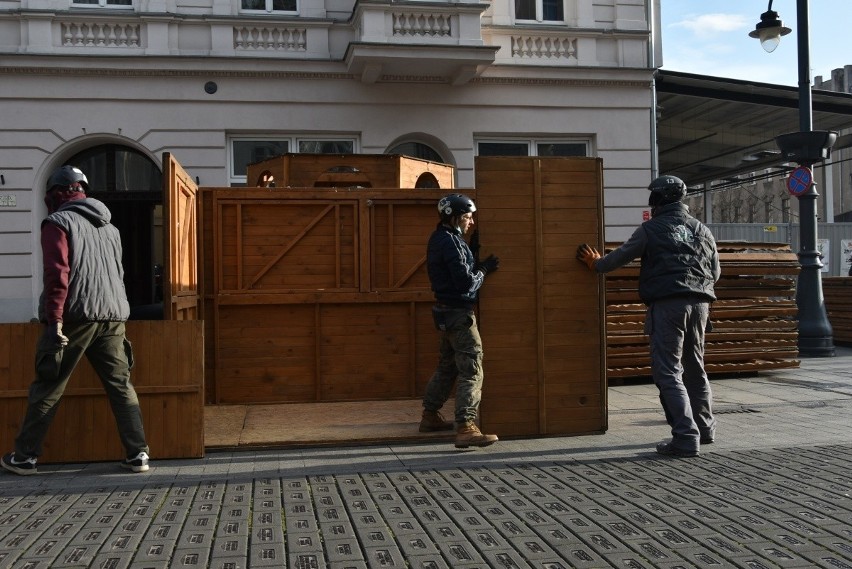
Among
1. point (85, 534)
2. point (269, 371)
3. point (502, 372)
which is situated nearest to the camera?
point (85, 534)

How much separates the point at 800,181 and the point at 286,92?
937 centimetres

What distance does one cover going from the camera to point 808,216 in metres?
15.0

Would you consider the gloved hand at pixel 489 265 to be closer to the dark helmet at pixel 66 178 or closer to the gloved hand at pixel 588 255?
the gloved hand at pixel 588 255

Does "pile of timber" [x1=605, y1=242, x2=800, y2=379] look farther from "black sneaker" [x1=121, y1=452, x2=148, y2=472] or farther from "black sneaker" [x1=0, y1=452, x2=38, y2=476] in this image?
"black sneaker" [x1=0, y1=452, x2=38, y2=476]

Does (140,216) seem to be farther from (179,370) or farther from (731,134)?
(731,134)

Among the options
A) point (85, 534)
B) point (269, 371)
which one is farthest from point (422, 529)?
point (269, 371)

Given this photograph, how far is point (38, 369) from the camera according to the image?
6301mm

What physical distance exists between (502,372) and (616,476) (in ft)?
5.82

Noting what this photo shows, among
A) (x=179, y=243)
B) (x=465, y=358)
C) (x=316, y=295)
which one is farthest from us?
(x=316, y=295)

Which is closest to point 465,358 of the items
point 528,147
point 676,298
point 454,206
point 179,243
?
point 454,206

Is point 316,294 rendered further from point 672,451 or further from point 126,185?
point 126,185

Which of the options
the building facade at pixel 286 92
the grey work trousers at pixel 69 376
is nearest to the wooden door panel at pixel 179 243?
the grey work trousers at pixel 69 376

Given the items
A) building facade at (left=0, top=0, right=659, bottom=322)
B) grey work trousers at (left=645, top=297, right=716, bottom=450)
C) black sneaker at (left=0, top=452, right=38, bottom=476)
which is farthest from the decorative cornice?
black sneaker at (left=0, top=452, right=38, bottom=476)

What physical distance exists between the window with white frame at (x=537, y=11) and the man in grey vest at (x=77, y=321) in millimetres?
13359
